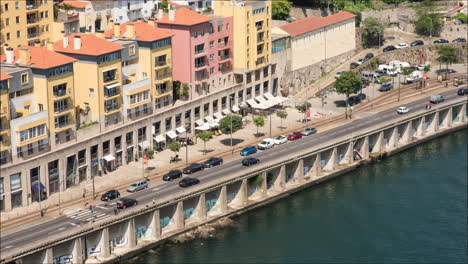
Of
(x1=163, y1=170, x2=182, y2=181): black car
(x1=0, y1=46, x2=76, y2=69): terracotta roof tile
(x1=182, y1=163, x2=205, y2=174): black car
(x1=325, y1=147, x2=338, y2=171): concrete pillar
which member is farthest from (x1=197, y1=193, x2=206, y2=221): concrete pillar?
(x1=325, y1=147, x2=338, y2=171): concrete pillar

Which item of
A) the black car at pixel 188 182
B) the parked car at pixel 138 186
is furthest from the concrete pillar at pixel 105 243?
the black car at pixel 188 182

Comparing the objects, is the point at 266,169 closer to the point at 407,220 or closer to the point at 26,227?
the point at 407,220

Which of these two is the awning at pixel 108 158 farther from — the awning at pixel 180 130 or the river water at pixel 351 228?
the river water at pixel 351 228

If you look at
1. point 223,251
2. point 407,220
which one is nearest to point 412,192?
point 407,220

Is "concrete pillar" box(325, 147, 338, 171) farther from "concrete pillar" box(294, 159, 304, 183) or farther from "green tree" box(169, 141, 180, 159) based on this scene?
"green tree" box(169, 141, 180, 159)

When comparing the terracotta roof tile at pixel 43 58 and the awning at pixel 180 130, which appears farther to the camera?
the awning at pixel 180 130

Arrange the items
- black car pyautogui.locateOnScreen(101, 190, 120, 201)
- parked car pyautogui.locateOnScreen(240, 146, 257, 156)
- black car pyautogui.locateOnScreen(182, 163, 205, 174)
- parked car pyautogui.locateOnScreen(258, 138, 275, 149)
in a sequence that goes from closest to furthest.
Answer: black car pyautogui.locateOnScreen(101, 190, 120, 201) → black car pyautogui.locateOnScreen(182, 163, 205, 174) → parked car pyautogui.locateOnScreen(240, 146, 257, 156) → parked car pyautogui.locateOnScreen(258, 138, 275, 149)

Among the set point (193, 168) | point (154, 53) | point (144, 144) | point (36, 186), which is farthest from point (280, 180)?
point (36, 186)

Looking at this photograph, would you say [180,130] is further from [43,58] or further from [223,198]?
[43,58]
